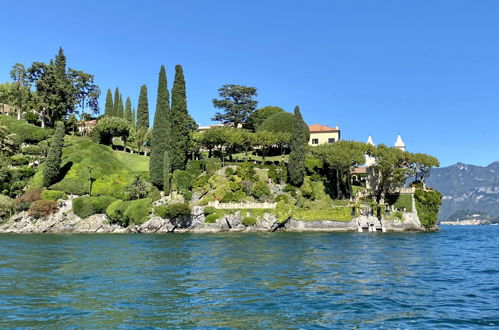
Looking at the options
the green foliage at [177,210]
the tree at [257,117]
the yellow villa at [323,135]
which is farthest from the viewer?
the tree at [257,117]

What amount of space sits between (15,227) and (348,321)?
63449 millimetres

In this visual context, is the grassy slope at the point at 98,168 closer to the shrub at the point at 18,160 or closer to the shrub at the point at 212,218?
the shrub at the point at 18,160

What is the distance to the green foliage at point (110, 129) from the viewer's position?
9012cm

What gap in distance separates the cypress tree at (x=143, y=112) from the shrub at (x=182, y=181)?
47.4m

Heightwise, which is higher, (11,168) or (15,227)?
(11,168)

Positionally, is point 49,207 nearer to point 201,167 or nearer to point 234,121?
point 201,167

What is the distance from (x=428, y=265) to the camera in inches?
1063

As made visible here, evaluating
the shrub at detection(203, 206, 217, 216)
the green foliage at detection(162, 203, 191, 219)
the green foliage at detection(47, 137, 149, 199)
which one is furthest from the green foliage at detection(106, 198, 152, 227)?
the shrub at detection(203, 206, 217, 216)

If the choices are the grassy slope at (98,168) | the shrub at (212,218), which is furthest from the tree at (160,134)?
the shrub at (212,218)

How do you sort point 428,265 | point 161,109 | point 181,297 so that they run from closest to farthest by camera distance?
point 181,297, point 428,265, point 161,109

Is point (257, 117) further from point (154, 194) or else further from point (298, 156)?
point (154, 194)

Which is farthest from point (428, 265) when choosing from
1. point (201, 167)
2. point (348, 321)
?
point (201, 167)

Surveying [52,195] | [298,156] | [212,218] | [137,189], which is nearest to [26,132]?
[52,195]

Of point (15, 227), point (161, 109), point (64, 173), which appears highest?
point (161, 109)
